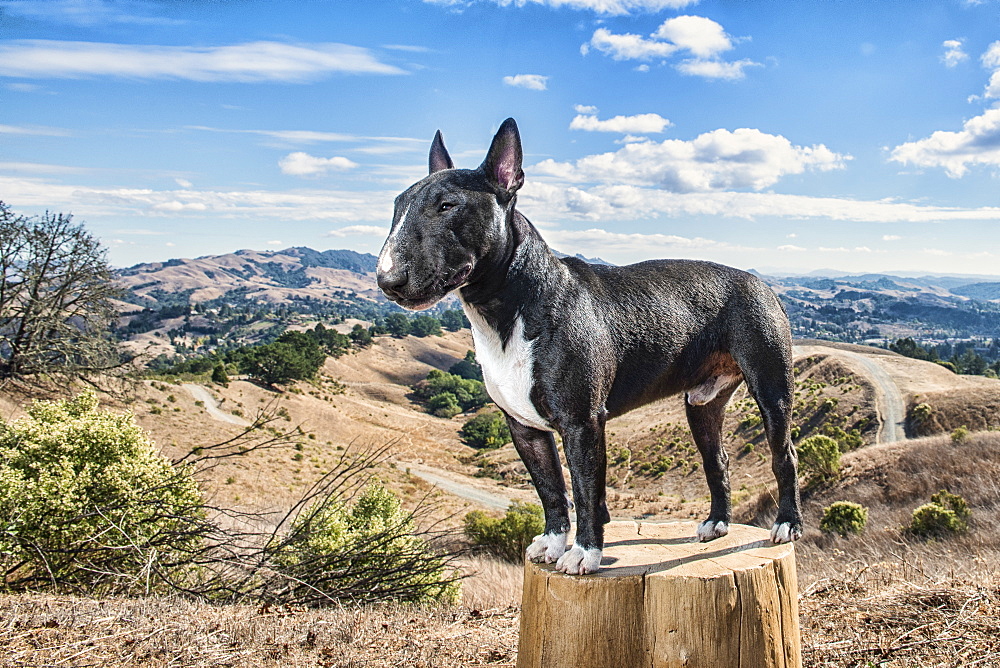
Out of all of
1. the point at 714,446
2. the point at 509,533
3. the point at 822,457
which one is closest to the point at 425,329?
the point at 822,457

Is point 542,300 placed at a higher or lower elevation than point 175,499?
higher

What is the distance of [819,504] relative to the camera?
32562 mm

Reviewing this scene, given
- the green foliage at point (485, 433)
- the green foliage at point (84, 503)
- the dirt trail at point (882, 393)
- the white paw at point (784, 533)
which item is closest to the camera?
the white paw at point (784, 533)

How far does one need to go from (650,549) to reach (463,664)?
2.71 m

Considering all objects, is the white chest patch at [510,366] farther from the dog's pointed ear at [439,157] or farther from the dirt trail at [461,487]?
the dirt trail at [461,487]

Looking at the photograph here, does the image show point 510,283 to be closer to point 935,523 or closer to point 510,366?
point 510,366

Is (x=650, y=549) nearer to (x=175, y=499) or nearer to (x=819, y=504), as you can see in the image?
(x=175, y=499)

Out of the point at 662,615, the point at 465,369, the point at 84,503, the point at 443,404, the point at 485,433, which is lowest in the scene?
the point at 485,433

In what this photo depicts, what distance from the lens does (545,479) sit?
4.93m

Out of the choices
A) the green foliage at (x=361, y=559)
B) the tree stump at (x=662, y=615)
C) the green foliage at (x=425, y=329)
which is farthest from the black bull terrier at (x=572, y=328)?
the green foliage at (x=425, y=329)

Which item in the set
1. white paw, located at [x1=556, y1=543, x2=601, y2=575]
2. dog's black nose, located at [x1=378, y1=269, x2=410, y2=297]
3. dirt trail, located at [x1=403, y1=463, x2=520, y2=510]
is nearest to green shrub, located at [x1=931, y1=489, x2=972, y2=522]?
white paw, located at [x1=556, y1=543, x2=601, y2=575]

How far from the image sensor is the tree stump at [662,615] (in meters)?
4.32

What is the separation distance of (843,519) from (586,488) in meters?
23.4

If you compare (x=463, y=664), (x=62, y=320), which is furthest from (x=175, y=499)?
(x=62, y=320)
